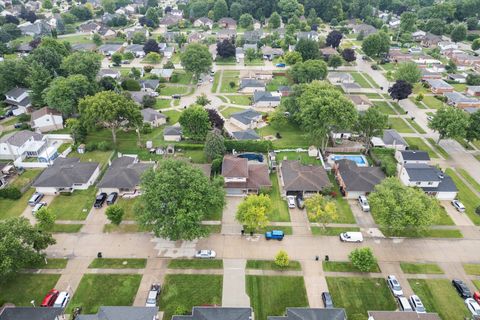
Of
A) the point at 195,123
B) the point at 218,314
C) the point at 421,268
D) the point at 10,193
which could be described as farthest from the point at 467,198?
the point at 10,193

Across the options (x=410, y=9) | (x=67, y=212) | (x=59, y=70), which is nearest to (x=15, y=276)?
(x=67, y=212)

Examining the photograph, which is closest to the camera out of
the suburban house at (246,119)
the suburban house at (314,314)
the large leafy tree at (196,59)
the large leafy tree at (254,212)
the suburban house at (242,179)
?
the suburban house at (314,314)

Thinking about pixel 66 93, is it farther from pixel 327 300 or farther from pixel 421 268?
pixel 421 268

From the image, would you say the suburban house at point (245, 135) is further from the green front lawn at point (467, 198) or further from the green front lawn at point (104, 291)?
the green front lawn at point (104, 291)

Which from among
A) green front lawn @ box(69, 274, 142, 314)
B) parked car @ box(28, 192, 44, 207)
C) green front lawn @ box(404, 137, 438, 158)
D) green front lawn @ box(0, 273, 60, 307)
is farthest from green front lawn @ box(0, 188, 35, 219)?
green front lawn @ box(404, 137, 438, 158)

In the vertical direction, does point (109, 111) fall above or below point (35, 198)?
above

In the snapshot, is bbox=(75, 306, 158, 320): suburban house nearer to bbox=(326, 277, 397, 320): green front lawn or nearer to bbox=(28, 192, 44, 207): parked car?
bbox=(326, 277, 397, 320): green front lawn

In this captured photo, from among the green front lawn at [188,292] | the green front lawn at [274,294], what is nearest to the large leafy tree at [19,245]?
the green front lawn at [188,292]
